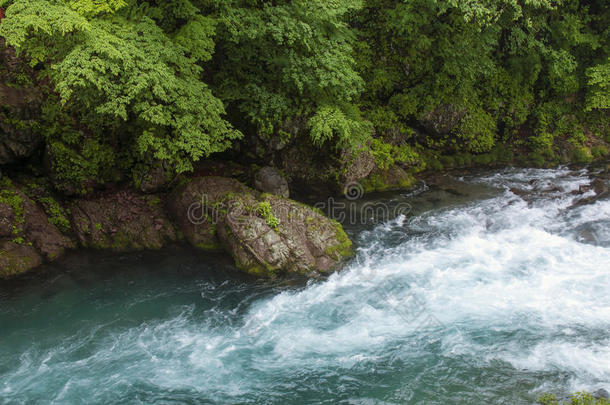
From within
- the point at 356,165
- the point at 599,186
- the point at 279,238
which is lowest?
the point at 599,186

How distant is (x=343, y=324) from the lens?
8367mm

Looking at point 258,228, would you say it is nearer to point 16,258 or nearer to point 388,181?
point 16,258

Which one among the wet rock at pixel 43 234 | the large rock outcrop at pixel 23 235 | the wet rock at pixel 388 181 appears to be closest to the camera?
the large rock outcrop at pixel 23 235

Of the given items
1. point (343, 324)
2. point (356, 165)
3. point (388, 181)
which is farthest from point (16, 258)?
point (388, 181)

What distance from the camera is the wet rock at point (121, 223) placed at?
10.7 m

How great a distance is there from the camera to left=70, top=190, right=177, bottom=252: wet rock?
1070 centimetres

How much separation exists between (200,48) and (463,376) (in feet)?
25.7

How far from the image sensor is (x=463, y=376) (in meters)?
7.02

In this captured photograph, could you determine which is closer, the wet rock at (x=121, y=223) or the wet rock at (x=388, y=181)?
the wet rock at (x=121, y=223)

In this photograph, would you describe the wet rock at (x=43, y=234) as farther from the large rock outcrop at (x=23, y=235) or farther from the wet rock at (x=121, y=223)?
the wet rock at (x=121, y=223)

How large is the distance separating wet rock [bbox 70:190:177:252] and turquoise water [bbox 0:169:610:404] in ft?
1.28

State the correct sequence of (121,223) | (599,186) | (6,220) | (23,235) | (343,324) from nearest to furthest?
(343,324) < (6,220) < (23,235) < (121,223) < (599,186)

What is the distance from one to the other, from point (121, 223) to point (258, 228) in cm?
341

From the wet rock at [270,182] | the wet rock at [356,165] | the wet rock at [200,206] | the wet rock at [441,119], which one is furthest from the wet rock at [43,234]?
the wet rock at [441,119]
